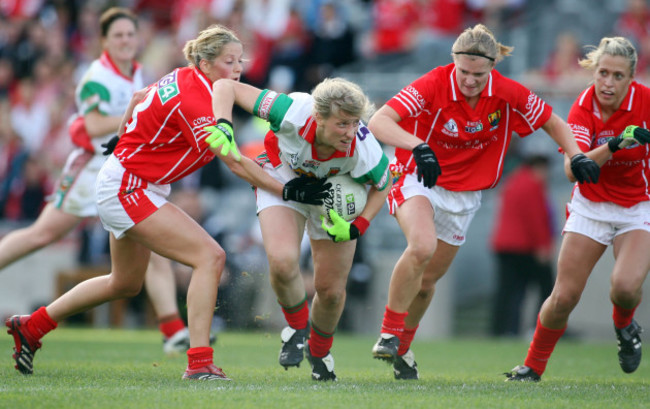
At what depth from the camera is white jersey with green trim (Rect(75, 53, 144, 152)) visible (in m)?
8.62

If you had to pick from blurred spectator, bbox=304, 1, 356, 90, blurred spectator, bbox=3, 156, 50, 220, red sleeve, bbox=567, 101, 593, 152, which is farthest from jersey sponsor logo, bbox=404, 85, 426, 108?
blurred spectator, bbox=3, 156, 50, 220

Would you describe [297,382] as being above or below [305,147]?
below

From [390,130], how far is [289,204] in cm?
84

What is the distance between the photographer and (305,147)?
6195 millimetres

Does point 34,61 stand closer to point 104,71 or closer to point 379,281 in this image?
point 379,281

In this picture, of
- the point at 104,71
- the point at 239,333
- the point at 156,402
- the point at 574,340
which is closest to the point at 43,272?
the point at 239,333

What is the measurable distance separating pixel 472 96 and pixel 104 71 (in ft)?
11.5

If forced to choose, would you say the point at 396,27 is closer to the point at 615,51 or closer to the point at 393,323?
the point at 615,51

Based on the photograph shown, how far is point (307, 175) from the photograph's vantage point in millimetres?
6375

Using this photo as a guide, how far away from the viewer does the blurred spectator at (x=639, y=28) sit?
45.6ft

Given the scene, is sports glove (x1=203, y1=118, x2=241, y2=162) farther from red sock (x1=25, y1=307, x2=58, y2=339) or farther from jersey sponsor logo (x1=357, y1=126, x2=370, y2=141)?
red sock (x1=25, y1=307, x2=58, y2=339)

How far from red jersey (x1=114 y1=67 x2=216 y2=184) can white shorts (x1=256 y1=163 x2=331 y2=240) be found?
43 cm

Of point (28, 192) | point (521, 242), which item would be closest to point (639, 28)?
point (521, 242)

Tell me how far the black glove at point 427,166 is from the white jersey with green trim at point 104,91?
3.40 meters
